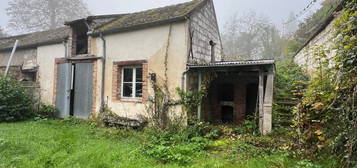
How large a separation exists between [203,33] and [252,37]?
22.9 m

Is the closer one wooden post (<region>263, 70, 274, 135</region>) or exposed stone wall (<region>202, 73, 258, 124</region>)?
wooden post (<region>263, 70, 274, 135</region>)

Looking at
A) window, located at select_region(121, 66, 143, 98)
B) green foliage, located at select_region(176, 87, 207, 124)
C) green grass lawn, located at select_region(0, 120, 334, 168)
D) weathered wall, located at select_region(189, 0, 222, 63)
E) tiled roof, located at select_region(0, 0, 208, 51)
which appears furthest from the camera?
window, located at select_region(121, 66, 143, 98)

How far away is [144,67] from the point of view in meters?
7.49

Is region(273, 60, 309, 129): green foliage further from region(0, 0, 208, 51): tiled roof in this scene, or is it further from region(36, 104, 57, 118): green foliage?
region(36, 104, 57, 118): green foliage

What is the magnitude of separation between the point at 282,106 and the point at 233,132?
2418mm

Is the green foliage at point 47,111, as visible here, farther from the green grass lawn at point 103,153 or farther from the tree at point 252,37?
the tree at point 252,37

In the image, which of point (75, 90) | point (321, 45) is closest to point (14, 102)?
point (75, 90)

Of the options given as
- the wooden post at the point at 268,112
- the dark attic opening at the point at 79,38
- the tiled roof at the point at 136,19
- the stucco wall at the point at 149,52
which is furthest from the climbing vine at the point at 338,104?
the dark attic opening at the point at 79,38

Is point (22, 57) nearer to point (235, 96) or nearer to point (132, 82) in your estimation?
point (132, 82)

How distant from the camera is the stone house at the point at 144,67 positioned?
267 inches

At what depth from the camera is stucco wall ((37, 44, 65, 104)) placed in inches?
385

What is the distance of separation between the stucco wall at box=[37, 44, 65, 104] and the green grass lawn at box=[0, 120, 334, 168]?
3734mm

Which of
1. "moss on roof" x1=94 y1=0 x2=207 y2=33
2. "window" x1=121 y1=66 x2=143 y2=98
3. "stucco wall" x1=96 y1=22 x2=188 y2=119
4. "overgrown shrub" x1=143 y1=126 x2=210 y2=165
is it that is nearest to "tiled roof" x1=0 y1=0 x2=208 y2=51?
"moss on roof" x1=94 y1=0 x2=207 y2=33

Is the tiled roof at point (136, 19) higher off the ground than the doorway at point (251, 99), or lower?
higher
